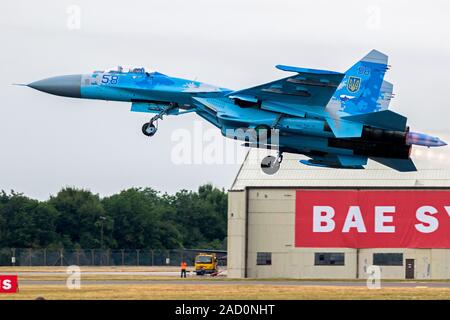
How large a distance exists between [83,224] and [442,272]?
174ft

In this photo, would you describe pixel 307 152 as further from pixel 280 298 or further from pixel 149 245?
pixel 149 245

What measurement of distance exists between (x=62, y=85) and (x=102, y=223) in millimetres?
62774

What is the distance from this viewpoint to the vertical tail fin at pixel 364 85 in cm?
4831

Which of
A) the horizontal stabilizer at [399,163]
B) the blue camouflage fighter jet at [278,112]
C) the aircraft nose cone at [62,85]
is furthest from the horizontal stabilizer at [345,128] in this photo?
the aircraft nose cone at [62,85]

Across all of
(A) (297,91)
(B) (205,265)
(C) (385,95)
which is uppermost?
(C) (385,95)

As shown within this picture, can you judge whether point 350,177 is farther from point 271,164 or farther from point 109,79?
point 109,79

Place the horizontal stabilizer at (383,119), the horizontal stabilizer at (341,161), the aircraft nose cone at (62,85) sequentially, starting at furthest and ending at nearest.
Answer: the horizontal stabilizer at (341,161), the aircraft nose cone at (62,85), the horizontal stabilizer at (383,119)

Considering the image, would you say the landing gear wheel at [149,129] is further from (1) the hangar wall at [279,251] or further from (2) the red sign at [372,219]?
(2) the red sign at [372,219]

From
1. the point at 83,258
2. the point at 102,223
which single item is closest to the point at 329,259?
the point at 83,258

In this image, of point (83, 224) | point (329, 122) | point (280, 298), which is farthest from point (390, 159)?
point (83, 224)

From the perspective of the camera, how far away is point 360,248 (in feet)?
214

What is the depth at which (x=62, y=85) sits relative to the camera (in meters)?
46.9

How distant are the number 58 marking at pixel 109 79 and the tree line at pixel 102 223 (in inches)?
2224

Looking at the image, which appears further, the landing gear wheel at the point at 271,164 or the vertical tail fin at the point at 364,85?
the vertical tail fin at the point at 364,85
